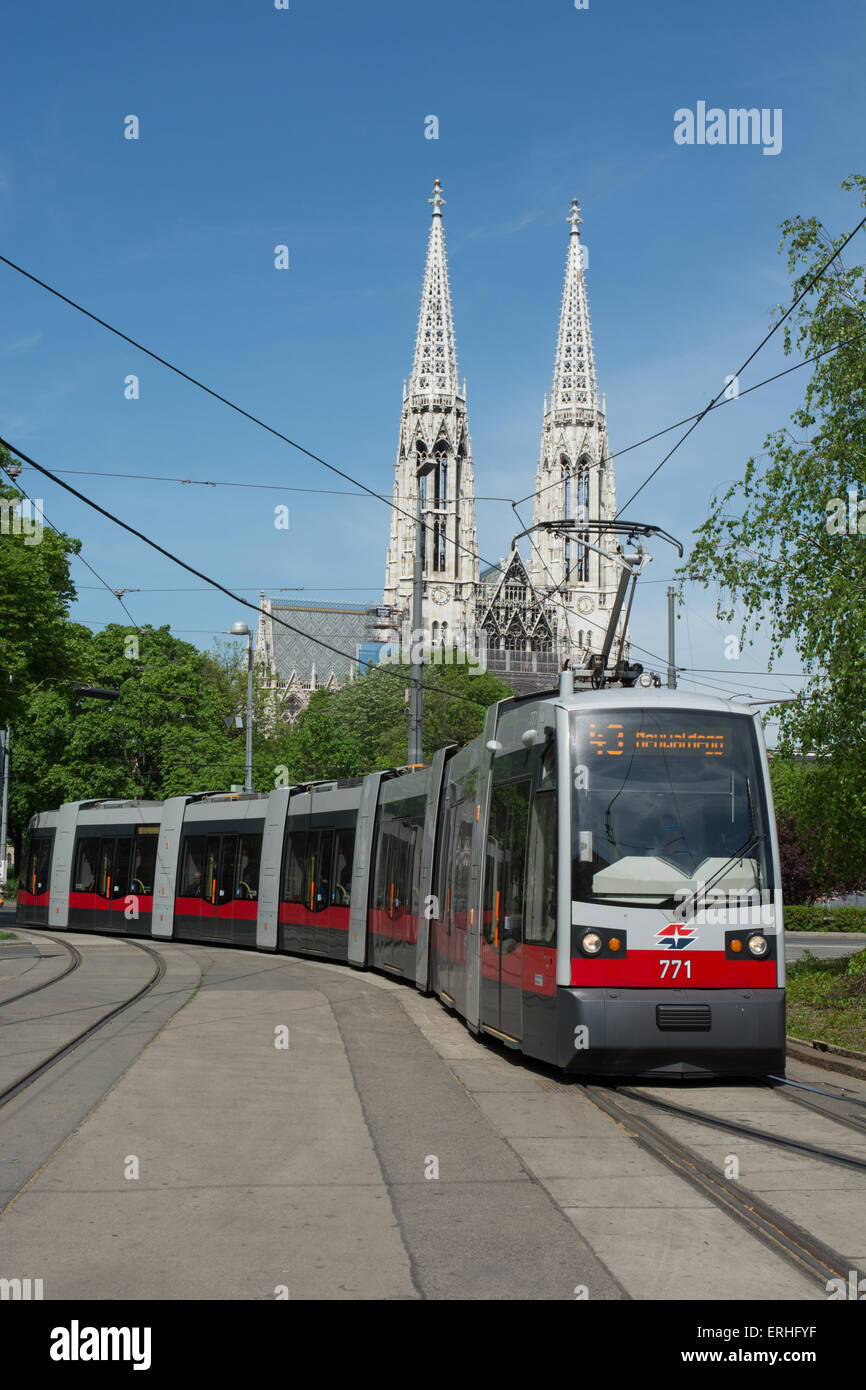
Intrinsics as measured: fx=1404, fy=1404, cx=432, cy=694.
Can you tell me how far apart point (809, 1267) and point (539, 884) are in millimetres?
5332

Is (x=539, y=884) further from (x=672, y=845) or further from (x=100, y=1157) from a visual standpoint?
(x=100, y=1157)

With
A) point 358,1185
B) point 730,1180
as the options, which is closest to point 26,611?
point 358,1185

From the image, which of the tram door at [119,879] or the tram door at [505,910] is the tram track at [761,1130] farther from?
the tram door at [119,879]

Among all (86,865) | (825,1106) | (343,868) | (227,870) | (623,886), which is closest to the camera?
(825,1106)

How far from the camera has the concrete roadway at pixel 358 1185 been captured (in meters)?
5.26

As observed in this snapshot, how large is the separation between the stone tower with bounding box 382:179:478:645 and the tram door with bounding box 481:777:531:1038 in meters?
91.9

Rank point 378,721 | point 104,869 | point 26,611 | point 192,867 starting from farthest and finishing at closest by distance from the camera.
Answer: point 378,721, point 104,869, point 26,611, point 192,867

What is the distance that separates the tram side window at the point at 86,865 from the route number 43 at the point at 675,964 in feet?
78.8

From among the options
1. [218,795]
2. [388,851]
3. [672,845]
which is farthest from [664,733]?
[218,795]

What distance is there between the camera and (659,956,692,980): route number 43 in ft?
32.4

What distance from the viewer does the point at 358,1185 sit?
274 inches

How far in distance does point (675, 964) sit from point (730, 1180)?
2.96m

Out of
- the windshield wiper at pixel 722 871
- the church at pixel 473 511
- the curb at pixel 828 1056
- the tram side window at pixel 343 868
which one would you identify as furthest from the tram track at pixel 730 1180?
the church at pixel 473 511

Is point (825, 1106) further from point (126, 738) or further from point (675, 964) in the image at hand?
point (126, 738)
